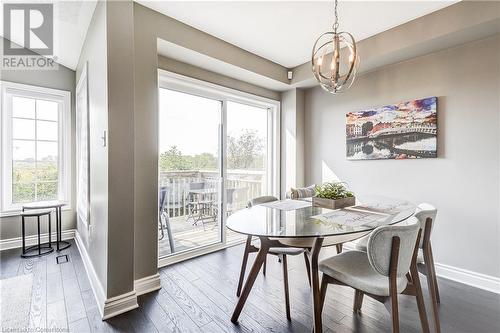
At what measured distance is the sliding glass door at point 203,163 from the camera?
2864mm

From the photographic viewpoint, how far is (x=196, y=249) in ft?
9.94

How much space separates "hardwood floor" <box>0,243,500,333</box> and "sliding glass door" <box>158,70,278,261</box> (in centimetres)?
64

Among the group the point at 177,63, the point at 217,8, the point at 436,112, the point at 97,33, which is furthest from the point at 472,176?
the point at 97,33

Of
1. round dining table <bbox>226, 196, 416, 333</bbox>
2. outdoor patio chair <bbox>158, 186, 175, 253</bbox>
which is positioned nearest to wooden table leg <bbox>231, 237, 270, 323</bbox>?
round dining table <bbox>226, 196, 416, 333</bbox>

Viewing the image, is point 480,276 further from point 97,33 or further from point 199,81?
point 97,33

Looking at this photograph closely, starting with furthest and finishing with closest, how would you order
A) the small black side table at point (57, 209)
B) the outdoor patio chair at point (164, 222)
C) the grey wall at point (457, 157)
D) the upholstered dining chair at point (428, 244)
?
the small black side table at point (57, 209), the outdoor patio chair at point (164, 222), the grey wall at point (457, 157), the upholstered dining chair at point (428, 244)

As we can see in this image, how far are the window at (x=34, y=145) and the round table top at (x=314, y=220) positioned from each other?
3.30 metres

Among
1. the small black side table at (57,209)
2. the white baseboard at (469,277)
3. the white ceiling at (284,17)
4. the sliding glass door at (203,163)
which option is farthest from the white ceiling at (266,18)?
the white baseboard at (469,277)

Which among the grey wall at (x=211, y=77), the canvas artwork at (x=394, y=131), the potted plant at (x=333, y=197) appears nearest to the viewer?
the potted plant at (x=333, y=197)

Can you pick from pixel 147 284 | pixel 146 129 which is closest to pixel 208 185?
pixel 146 129

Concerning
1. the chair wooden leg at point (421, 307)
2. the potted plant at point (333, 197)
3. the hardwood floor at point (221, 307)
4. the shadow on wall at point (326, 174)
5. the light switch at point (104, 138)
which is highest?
the light switch at point (104, 138)

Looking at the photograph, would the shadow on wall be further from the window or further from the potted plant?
the window

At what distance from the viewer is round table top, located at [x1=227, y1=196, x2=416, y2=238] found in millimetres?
1415

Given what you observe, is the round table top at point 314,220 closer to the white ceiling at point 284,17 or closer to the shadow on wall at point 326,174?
the shadow on wall at point 326,174
